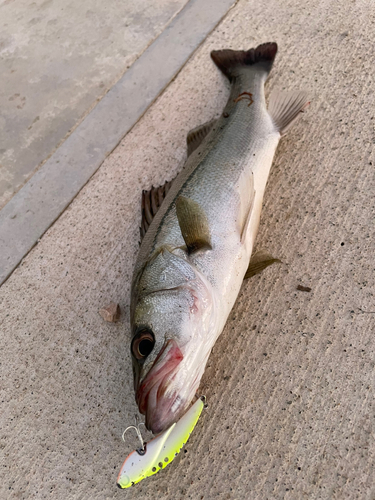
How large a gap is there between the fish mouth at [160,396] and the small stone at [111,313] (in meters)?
0.88

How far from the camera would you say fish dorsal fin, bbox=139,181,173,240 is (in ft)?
7.79

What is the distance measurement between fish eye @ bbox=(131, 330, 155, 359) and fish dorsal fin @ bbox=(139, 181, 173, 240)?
31.4 inches

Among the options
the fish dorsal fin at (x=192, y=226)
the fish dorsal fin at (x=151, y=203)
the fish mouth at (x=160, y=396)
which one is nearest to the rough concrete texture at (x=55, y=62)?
the fish dorsal fin at (x=151, y=203)

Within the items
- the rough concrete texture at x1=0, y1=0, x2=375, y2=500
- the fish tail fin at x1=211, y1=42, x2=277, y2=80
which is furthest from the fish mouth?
the fish tail fin at x1=211, y1=42, x2=277, y2=80

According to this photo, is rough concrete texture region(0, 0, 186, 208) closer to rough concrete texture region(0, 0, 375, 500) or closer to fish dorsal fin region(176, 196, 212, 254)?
rough concrete texture region(0, 0, 375, 500)

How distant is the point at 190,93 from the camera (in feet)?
10.5

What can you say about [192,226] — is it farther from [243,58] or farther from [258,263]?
[243,58]

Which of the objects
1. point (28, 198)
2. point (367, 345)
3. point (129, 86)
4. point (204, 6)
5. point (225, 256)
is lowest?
point (367, 345)

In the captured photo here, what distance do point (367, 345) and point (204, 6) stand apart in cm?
343

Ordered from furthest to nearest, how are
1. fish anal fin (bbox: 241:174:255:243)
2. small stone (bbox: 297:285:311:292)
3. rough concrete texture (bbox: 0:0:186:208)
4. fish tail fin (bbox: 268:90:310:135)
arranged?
rough concrete texture (bbox: 0:0:186:208) → fish tail fin (bbox: 268:90:310:135) → small stone (bbox: 297:285:311:292) → fish anal fin (bbox: 241:174:255:243)

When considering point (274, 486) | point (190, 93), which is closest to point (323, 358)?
point (274, 486)

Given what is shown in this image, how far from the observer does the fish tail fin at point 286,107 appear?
2.65 meters

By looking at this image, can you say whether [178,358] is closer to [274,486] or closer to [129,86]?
[274,486]

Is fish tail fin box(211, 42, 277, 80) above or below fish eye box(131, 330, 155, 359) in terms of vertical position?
above
